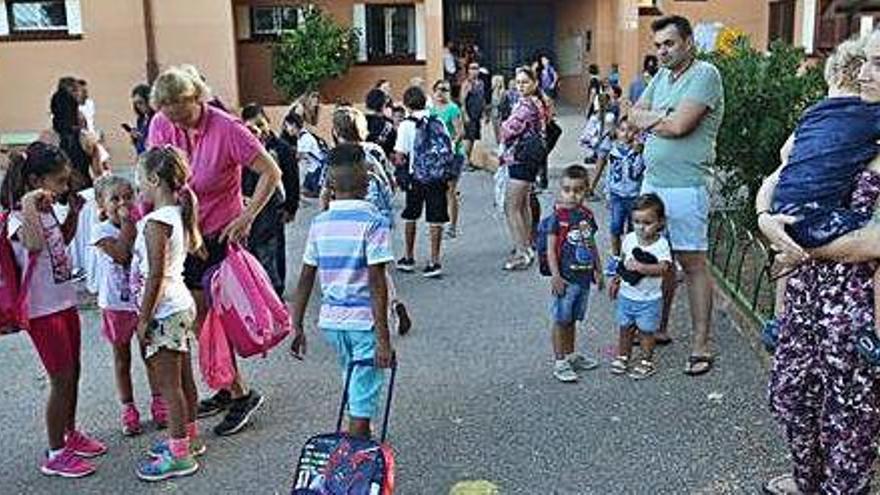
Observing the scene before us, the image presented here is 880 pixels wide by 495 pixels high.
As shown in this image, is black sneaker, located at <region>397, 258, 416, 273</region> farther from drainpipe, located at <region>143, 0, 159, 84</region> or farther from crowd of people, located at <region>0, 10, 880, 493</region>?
drainpipe, located at <region>143, 0, 159, 84</region>

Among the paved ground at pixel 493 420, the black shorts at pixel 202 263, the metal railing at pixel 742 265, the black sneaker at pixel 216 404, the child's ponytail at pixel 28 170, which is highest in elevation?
the child's ponytail at pixel 28 170

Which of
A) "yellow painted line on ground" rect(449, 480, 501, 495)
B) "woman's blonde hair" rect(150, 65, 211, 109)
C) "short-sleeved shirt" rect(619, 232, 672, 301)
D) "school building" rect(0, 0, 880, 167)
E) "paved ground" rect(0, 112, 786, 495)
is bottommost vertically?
"paved ground" rect(0, 112, 786, 495)

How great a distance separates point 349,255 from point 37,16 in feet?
57.8

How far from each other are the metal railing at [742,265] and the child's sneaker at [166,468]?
3.35 metres

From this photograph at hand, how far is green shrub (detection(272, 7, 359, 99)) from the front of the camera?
19.0m

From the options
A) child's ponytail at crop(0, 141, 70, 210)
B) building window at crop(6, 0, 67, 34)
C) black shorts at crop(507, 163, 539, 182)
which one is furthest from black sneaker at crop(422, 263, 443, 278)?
building window at crop(6, 0, 67, 34)

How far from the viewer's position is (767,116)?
7.69 m

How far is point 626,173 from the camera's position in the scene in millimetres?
7094

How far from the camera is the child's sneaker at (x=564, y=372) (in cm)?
521

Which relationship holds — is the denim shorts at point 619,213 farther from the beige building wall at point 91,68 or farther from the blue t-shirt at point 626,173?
the beige building wall at point 91,68

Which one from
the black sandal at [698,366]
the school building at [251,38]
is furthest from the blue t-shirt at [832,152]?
the school building at [251,38]

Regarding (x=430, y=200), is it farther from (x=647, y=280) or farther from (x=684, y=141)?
(x=684, y=141)

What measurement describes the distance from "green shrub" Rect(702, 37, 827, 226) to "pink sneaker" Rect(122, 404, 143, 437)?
5.31 m

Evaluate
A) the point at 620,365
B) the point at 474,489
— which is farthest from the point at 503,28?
the point at 474,489
